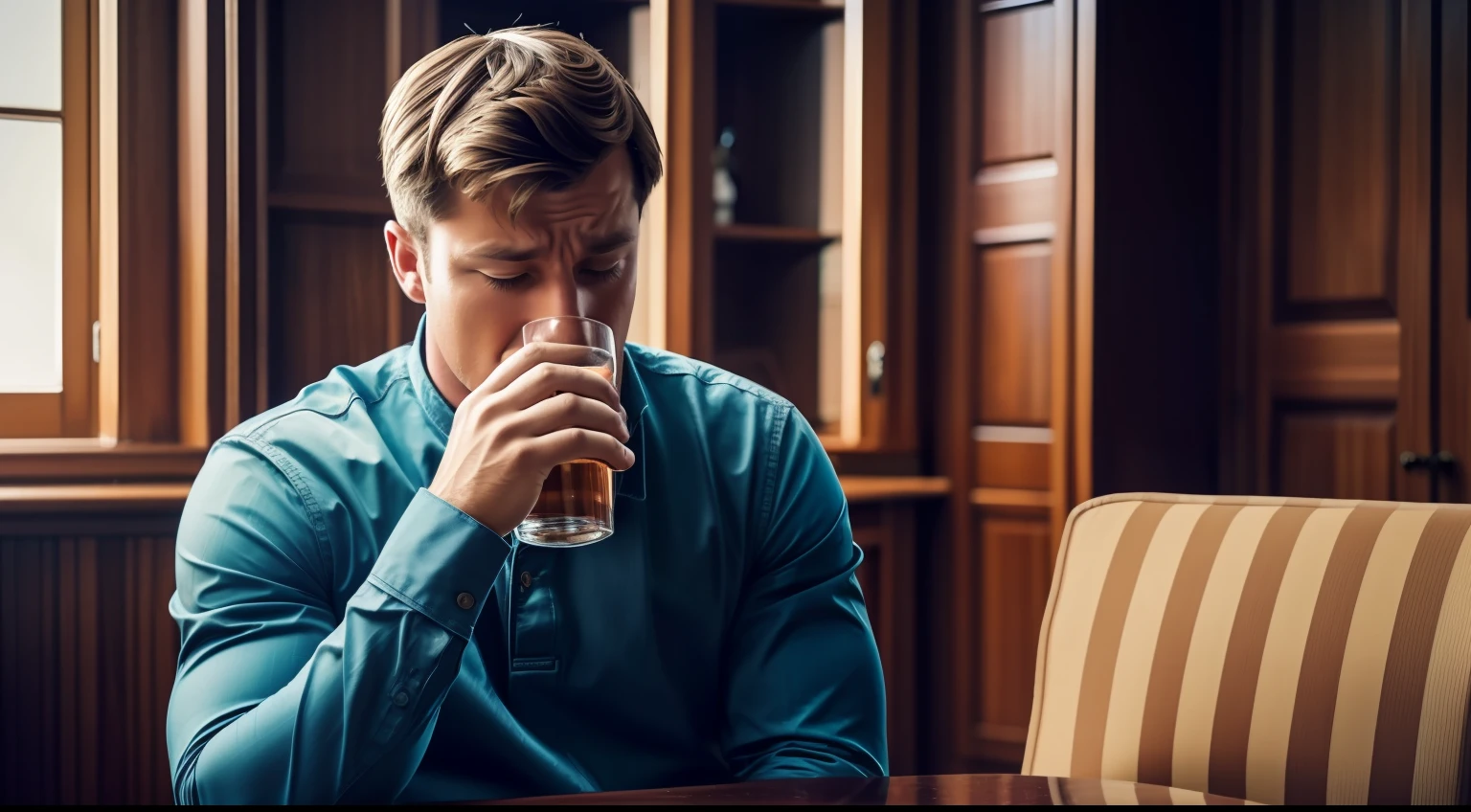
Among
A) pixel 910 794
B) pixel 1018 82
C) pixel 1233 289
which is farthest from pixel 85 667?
pixel 1233 289

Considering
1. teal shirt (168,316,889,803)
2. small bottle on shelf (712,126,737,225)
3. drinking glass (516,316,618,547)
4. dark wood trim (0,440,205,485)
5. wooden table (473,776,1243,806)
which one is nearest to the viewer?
wooden table (473,776,1243,806)

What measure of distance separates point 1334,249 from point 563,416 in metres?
2.34

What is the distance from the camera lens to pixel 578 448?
3.05 ft

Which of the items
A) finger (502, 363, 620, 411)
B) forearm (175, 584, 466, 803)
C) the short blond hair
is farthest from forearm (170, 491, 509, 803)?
the short blond hair

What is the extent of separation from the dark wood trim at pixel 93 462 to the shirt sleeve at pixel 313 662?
139cm

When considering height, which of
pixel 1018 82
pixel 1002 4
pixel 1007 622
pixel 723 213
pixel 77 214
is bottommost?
pixel 1007 622

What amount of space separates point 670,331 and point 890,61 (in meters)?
0.86

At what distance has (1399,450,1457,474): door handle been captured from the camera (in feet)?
8.16

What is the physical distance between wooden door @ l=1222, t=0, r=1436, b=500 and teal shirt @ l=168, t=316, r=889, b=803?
190 centimetres

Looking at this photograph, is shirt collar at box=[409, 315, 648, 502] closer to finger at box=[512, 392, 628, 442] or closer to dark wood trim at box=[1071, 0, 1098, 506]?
finger at box=[512, 392, 628, 442]

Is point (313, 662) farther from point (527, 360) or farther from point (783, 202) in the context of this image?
point (783, 202)

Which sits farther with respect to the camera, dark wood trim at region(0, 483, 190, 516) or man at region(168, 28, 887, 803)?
dark wood trim at region(0, 483, 190, 516)

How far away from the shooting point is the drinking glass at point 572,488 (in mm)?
979

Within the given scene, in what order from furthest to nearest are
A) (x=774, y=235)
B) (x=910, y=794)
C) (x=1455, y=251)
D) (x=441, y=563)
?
1. (x=774, y=235)
2. (x=1455, y=251)
3. (x=441, y=563)
4. (x=910, y=794)
